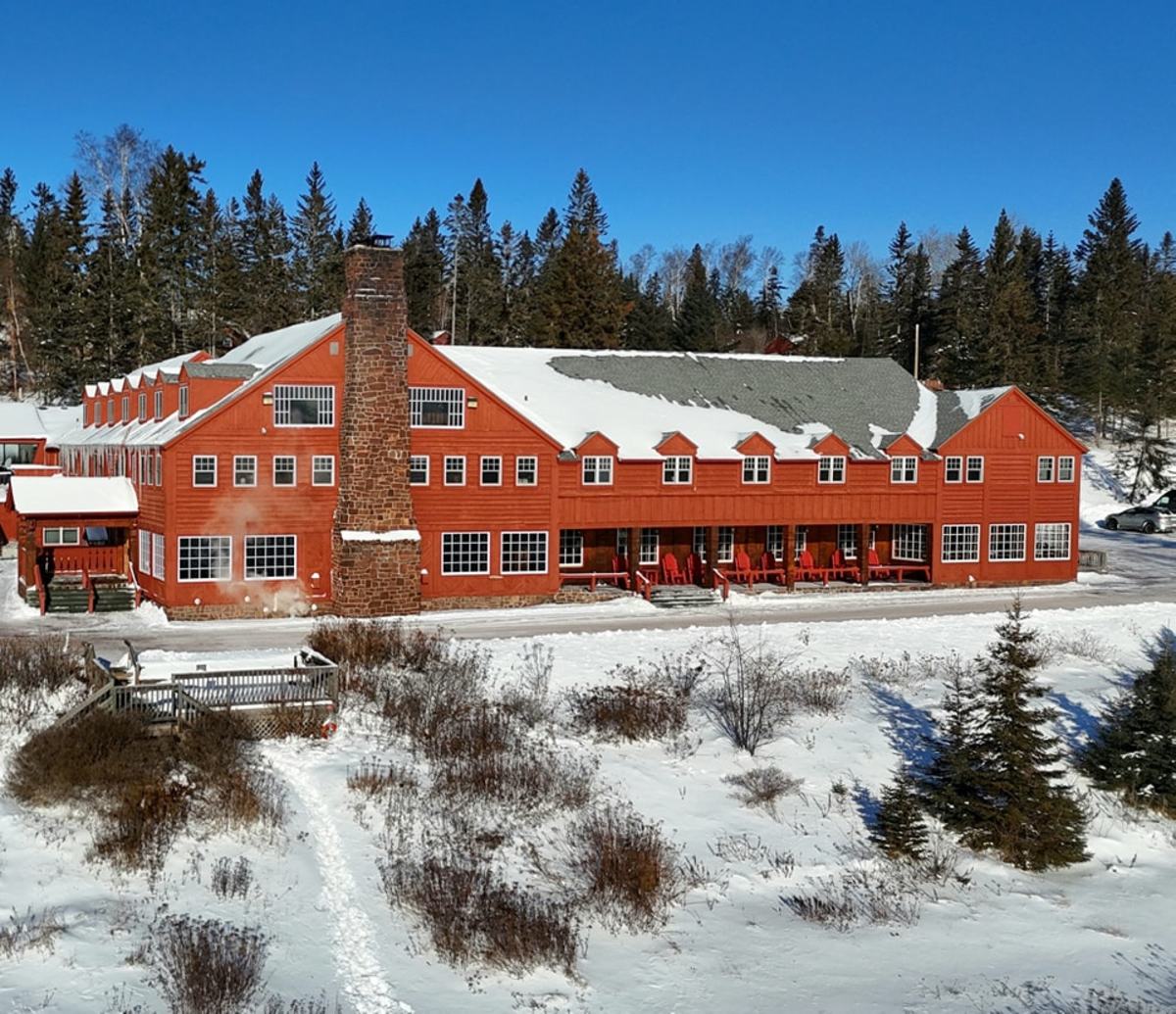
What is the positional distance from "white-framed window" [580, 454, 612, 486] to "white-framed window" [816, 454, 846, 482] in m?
8.54

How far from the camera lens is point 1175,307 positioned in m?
76.8

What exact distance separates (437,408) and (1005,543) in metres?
23.9

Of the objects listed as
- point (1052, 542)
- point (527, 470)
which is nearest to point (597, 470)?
point (527, 470)

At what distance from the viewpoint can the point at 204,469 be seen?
3566 centimetres

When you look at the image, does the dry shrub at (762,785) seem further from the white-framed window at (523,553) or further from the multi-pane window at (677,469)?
the multi-pane window at (677,469)

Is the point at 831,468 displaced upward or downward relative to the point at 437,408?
downward

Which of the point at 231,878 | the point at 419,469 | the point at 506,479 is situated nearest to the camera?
the point at 231,878

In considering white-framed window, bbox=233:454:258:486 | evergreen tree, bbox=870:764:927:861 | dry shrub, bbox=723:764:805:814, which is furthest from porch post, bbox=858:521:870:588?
evergreen tree, bbox=870:764:927:861

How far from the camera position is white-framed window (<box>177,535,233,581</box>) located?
3519 cm

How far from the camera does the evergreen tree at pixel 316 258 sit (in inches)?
2982

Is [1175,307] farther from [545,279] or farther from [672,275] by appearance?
[672,275]

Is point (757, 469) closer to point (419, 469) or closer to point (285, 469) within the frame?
point (419, 469)

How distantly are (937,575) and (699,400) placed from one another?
11.8 meters

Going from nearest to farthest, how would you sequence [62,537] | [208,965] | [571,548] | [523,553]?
[208,965] → [523,553] → [62,537] → [571,548]
